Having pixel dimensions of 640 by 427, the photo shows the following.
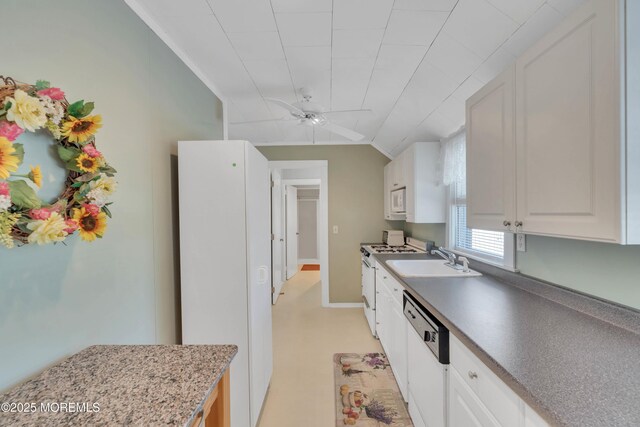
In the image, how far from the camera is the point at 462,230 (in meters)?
2.44

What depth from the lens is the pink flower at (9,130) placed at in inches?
27.6

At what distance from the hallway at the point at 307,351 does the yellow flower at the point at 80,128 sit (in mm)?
1942

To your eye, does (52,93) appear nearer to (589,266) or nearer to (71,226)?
(71,226)

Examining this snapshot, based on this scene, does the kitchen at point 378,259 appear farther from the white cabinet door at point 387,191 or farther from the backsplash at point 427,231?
the white cabinet door at point 387,191

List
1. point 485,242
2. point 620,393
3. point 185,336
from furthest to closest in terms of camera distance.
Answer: point 485,242 → point 185,336 → point 620,393

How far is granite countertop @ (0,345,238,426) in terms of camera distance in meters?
0.67

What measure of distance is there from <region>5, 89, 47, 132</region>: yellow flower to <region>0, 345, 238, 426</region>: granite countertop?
30.3 inches

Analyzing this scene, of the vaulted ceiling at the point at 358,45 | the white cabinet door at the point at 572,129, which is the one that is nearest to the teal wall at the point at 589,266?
the white cabinet door at the point at 572,129

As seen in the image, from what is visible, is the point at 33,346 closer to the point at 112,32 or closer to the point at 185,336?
the point at 185,336

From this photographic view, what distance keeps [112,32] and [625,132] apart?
1984mm

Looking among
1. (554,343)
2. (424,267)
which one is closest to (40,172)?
(554,343)

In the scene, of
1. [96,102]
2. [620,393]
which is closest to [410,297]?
[620,393]

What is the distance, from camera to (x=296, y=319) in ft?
11.2

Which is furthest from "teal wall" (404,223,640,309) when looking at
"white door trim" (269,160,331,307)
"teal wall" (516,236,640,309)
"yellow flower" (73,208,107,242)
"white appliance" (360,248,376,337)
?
"white door trim" (269,160,331,307)
